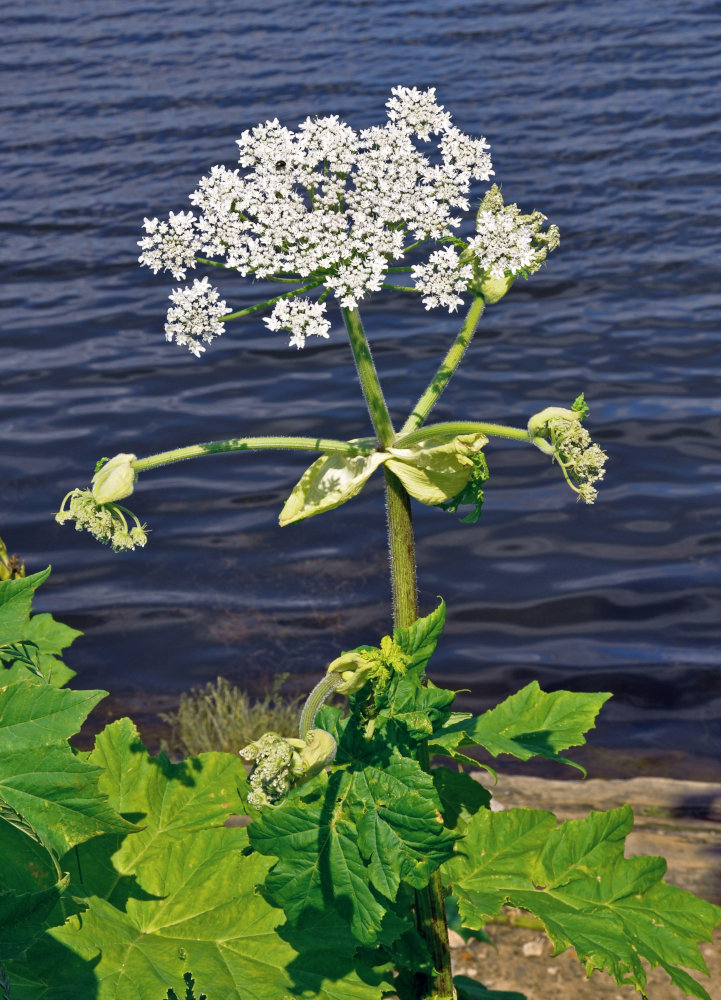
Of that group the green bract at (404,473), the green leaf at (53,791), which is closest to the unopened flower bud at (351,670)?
the green bract at (404,473)

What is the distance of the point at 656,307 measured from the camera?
43.4 ft

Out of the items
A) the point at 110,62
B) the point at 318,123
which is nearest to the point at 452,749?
the point at 318,123

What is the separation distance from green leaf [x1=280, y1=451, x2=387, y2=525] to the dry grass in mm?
5184

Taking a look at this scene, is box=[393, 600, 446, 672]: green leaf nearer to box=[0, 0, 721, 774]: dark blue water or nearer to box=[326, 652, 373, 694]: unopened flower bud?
box=[326, 652, 373, 694]: unopened flower bud

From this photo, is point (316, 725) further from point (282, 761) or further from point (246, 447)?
point (246, 447)

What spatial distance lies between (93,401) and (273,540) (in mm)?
3548

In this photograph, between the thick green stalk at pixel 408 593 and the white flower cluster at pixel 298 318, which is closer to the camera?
the white flower cluster at pixel 298 318

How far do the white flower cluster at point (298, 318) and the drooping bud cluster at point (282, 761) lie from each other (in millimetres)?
783

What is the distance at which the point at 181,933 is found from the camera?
223 cm

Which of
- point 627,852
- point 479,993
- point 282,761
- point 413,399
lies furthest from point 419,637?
point 413,399

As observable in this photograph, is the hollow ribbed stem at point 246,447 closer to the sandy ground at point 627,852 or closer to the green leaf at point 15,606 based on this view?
the green leaf at point 15,606

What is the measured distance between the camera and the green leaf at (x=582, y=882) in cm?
250

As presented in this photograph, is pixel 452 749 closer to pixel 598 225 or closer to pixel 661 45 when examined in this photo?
pixel 598 225

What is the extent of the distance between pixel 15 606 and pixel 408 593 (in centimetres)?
81
